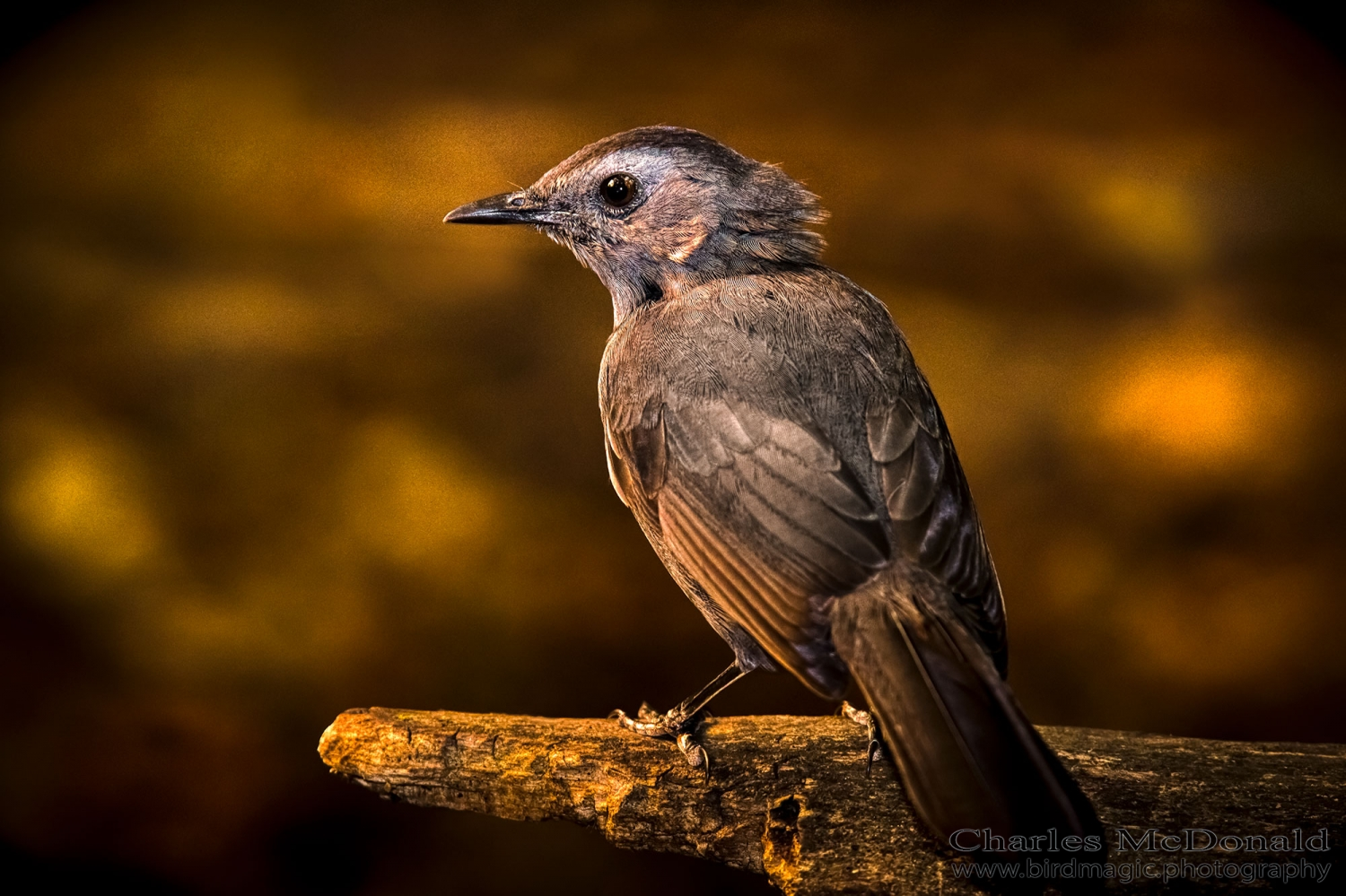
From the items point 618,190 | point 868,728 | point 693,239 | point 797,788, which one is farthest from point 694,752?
point 618,190

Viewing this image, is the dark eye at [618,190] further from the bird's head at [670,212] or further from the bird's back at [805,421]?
the bird's back at [805,421]

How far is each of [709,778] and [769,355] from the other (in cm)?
114

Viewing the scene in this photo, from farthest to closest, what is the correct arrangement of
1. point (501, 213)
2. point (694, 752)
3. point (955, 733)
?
point (501, 213) → point (694, 752) → point (955, 733)

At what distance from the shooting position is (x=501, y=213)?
315cm

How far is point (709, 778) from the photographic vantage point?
9.11 ft

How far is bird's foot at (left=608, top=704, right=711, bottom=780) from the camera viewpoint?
2.85 meters

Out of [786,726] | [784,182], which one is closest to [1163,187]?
[784,182]

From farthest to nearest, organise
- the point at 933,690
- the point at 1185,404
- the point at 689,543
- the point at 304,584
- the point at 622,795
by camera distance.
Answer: the point at 1185,404 → the point at 304,584 → the point at 622,795 → the point at 689,543 → the point at 933,690

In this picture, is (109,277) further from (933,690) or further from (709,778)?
(933,690)

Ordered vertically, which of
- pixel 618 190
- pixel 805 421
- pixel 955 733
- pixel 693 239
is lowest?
pixel 955 733

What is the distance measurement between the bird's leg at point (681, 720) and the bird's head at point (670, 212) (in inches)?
44.6

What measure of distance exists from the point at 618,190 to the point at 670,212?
0.61ft

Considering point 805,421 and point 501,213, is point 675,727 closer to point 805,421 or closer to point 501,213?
point 805,421

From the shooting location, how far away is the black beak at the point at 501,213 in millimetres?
3137
